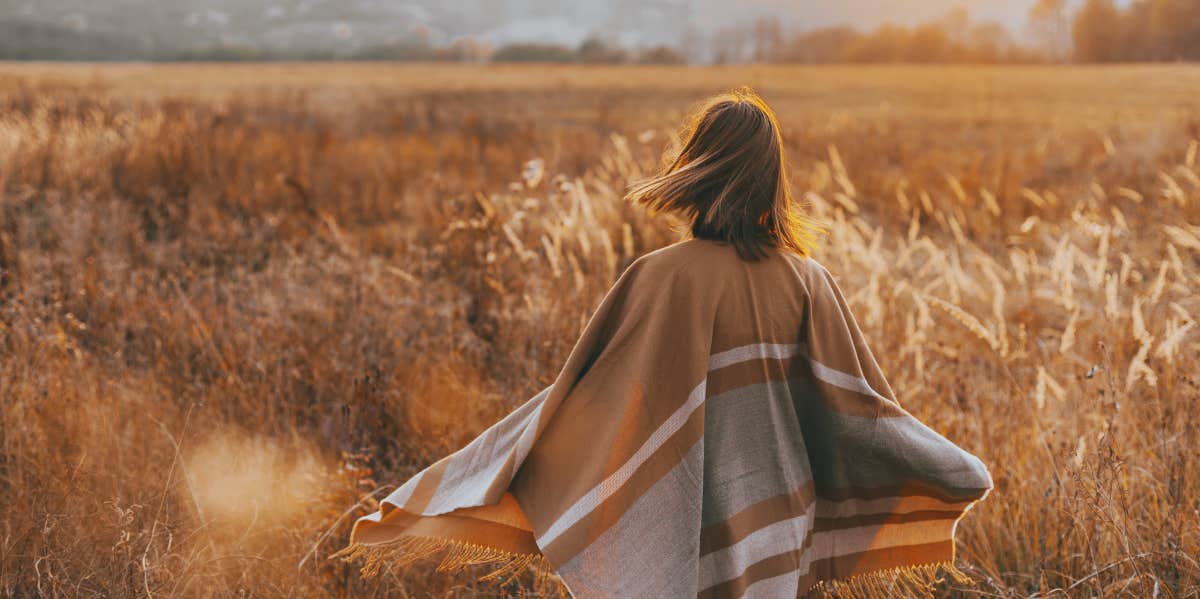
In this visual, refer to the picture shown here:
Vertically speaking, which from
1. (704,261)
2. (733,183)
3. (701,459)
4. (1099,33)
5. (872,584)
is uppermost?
(1099,33)

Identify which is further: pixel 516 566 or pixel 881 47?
pixel 881 47

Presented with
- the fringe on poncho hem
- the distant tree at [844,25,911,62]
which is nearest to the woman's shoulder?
the fringe on poncho hem

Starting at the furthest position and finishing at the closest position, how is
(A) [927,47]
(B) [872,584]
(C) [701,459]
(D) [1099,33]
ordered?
(A) [927,47]
(D) [1099,33]
(B) [872,584]
(C) [701,459]

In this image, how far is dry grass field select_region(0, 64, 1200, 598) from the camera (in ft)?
8.89

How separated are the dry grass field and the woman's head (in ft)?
4.02

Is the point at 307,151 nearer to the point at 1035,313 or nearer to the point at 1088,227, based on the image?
the point at 1035,313

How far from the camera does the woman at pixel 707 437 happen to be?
6.30 feet

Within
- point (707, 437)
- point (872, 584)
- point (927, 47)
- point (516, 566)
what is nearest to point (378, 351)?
point (516, 566)

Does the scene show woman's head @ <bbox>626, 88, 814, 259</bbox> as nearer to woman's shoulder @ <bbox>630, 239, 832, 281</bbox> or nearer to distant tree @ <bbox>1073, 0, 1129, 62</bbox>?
woman's shoulder @ <bbox>630, 239, 832, 281</bbox>

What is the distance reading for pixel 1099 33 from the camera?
47.3 m

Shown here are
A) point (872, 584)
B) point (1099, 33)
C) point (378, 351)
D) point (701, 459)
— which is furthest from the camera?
→ point (1099, 33)

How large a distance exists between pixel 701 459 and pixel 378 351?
2.55 metres

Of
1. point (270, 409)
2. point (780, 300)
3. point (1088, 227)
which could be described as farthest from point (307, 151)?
point (780, 300)

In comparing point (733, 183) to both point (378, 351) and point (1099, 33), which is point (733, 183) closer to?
point (378, 351)
